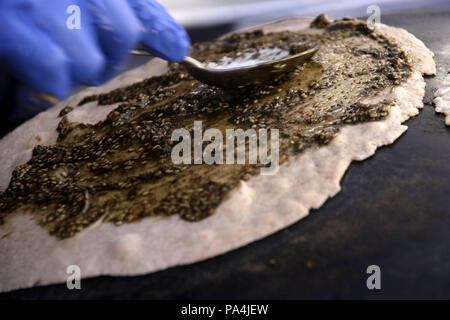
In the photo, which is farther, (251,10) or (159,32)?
(251,10)

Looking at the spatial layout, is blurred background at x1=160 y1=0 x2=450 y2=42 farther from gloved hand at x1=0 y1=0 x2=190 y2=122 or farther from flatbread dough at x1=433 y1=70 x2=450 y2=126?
gloved hand at x1=0 y1=0 x2=190 y2=122

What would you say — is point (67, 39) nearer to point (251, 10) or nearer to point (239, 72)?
point (239, 72)

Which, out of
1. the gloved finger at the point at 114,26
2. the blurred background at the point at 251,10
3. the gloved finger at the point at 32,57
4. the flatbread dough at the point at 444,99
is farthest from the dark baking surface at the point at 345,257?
the blurred background at the point at 251,10

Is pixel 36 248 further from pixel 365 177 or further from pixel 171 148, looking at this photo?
pixel 365 177

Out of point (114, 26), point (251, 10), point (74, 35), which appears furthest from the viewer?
point (251, 10)

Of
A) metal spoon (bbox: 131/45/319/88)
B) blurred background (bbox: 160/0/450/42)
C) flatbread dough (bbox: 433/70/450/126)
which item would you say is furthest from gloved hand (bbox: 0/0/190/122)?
blurred background (bbox: 160/0/450/42)

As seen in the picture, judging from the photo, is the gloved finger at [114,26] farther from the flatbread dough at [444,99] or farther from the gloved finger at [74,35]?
the flatbread dough at [444,99]

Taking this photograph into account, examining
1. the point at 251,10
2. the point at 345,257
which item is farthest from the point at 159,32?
the point at 251,10
